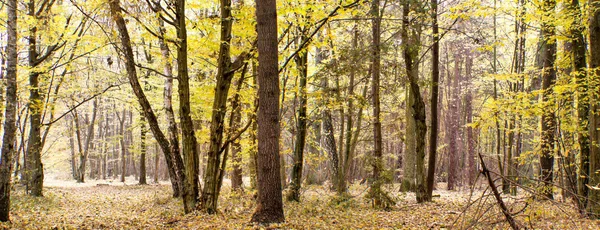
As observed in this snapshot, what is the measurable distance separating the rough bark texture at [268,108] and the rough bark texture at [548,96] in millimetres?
6138

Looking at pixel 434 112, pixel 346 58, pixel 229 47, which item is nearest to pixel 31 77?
pixel 229 47

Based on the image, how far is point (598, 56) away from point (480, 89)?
56.1 feet

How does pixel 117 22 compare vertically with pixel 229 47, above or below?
above

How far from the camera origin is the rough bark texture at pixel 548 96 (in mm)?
9195

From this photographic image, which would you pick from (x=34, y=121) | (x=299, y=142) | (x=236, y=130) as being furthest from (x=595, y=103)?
(x=34, y=121)

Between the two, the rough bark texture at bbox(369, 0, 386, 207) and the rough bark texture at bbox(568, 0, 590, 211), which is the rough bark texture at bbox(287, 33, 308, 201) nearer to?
the rough bark texture at bbox(369, 0, 386, 207)

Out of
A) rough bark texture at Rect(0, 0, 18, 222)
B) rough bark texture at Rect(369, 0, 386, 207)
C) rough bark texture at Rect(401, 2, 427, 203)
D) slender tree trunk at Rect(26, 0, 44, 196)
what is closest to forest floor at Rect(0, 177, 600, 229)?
rough bark texture at Rect(369, 0, 386, 207)

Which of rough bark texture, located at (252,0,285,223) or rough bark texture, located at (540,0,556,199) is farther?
rough bark texture, located at (540,0,556,199)

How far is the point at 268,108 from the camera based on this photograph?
6.18 metres

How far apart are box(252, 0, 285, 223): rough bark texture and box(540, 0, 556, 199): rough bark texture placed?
614 centimetres

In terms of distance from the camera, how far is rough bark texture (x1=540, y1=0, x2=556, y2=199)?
9.20m

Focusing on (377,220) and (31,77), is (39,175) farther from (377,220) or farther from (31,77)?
(377,220)

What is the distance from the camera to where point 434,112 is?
10750mm

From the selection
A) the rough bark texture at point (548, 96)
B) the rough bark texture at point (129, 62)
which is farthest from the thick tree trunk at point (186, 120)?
the rough bark texture at point (548, 96)
